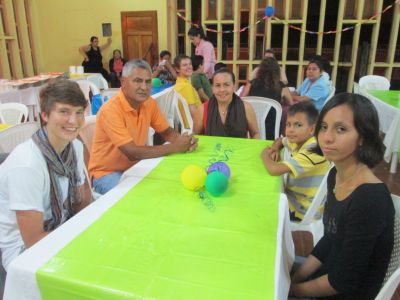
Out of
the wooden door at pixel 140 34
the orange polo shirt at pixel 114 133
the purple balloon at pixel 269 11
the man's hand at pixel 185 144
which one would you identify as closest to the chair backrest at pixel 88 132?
the orange polo shirt at pixel 114 133

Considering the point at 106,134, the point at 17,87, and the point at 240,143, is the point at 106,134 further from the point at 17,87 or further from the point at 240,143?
the point at 17,87

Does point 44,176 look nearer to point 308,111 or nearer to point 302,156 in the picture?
point 302,156

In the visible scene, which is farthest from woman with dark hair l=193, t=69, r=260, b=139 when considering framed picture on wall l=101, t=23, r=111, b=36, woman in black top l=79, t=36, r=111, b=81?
framed picture on wall l=101, t=23, r=111, b=36

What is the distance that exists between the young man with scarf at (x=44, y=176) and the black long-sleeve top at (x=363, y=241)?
995 millimetres

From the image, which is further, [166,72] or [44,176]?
[166,72]

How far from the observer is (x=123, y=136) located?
5.93 ft

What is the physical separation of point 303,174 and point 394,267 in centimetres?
77

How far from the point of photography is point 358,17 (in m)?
5.55

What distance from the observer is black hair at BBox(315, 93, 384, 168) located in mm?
974

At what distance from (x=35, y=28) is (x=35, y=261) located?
7.80 metres

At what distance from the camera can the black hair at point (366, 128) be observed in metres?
0.97

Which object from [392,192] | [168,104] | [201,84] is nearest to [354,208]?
[392,192]

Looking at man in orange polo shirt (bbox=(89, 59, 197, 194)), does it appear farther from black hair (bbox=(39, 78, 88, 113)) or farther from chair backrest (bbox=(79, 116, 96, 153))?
black hair (bbox=(39, 78, 88, 113))

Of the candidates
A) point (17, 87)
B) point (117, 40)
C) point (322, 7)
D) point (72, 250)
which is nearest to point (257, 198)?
point (72, 250)
